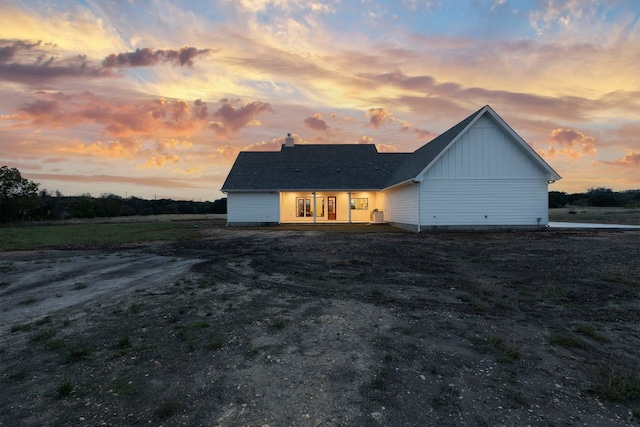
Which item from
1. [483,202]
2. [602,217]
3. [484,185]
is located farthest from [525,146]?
[602,217]

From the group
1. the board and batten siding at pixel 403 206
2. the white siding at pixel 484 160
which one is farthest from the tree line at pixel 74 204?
the white siding at pixel 484 160

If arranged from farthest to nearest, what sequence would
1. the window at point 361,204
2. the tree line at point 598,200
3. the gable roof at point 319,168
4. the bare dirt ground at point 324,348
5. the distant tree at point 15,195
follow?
the tree line at point 598,200, the distant tree at point 15,195, the window at point 361,204, the gable roof at point 319,168, the bare dirt ground at point 324,348

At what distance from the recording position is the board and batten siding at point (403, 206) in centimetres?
1985

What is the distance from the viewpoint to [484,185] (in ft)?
62.6

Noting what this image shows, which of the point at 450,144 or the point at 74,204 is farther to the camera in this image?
the point at 74,204

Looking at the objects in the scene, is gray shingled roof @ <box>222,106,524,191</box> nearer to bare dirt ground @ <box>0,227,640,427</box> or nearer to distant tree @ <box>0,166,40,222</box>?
bare dirt ground @ <box>0,227,640,427</box>

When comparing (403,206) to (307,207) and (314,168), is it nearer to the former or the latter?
(307,207)

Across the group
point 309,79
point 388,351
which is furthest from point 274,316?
point 309,79

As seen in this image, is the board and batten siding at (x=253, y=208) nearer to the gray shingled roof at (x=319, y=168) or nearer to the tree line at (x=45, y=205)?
the gray shingled roof at (x=319, y=168)

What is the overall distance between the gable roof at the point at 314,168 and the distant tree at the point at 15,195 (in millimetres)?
23136

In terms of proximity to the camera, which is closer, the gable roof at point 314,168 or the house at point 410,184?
the house at point 410,184

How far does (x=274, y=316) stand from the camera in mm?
5215

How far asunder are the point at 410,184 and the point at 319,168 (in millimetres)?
10114

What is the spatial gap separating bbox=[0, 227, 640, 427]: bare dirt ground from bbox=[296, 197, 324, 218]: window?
64.4ft
